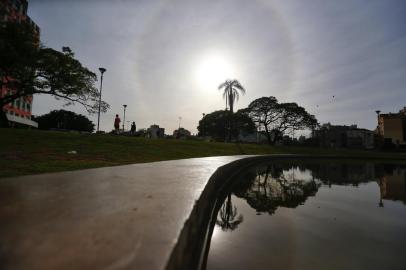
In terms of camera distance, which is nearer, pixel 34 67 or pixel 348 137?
pixel 34 67

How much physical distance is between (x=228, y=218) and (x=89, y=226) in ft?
10.6

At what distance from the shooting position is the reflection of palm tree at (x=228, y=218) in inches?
159

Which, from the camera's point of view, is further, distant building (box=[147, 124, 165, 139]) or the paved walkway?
distant building (box=[147, 124, 165, 139])

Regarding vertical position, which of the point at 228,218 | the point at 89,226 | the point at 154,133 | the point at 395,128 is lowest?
the point at 228,218

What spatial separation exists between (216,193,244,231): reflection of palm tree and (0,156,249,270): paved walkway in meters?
1.34

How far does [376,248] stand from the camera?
3227 millimetres

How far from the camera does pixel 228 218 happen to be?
14.9 ft

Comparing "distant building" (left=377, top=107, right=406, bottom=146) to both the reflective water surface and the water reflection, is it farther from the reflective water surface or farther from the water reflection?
the reflective water surface

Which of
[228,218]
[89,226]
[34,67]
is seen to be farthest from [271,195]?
[34,67]

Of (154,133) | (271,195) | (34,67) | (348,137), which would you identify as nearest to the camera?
(271,195)

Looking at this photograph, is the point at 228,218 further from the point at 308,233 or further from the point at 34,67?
the point at 34,67

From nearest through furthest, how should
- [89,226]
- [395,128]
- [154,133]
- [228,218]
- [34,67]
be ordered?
[89,226]
[228,218]
[34,67]
[154,133]
[395,128]

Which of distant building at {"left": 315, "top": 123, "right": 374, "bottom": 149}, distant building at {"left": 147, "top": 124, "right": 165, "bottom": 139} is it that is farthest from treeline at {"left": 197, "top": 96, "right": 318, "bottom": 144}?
distant building at {"left": 315, "top": 123, "right": 374, "bottom": 149}

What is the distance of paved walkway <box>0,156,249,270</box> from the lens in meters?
1.29
